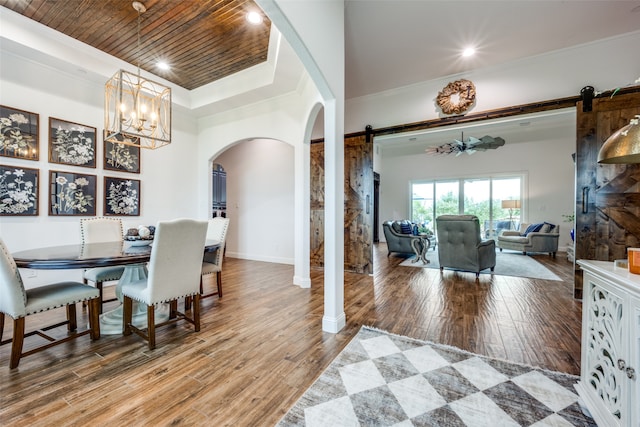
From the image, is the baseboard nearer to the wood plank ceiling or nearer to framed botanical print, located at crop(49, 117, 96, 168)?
framed botanical print, located at crop(49, 117, 96, 168)

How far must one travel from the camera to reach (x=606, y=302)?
126 centimetres

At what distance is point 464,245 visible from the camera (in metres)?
4.31

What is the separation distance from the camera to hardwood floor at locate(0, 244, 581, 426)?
1.43 m

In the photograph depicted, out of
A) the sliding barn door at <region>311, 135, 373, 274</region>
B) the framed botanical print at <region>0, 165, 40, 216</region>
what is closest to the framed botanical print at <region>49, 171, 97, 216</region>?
the framed botanical print at <region>0, 165, 40, 216</region>

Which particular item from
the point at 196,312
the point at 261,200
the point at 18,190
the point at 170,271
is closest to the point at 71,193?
the point at 18,190

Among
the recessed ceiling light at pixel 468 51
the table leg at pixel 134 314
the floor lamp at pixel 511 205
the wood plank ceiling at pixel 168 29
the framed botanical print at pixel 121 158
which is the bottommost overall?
the table leg at pixel 134 314

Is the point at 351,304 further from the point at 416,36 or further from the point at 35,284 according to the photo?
the point at 35,284

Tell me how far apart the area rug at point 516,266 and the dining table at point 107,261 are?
4327mm

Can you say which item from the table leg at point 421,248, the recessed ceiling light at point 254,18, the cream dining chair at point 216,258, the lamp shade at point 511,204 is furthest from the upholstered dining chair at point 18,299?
the lamp shade at point 511,204

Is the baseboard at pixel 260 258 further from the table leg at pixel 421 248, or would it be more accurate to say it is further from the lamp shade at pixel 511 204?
the lamp shade at pixel 511 204

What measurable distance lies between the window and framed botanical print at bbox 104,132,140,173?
23.2ft

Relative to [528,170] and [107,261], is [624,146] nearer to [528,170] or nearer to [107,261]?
[107,261]

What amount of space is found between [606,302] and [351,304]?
216cm

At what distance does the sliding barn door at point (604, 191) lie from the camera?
303cm
